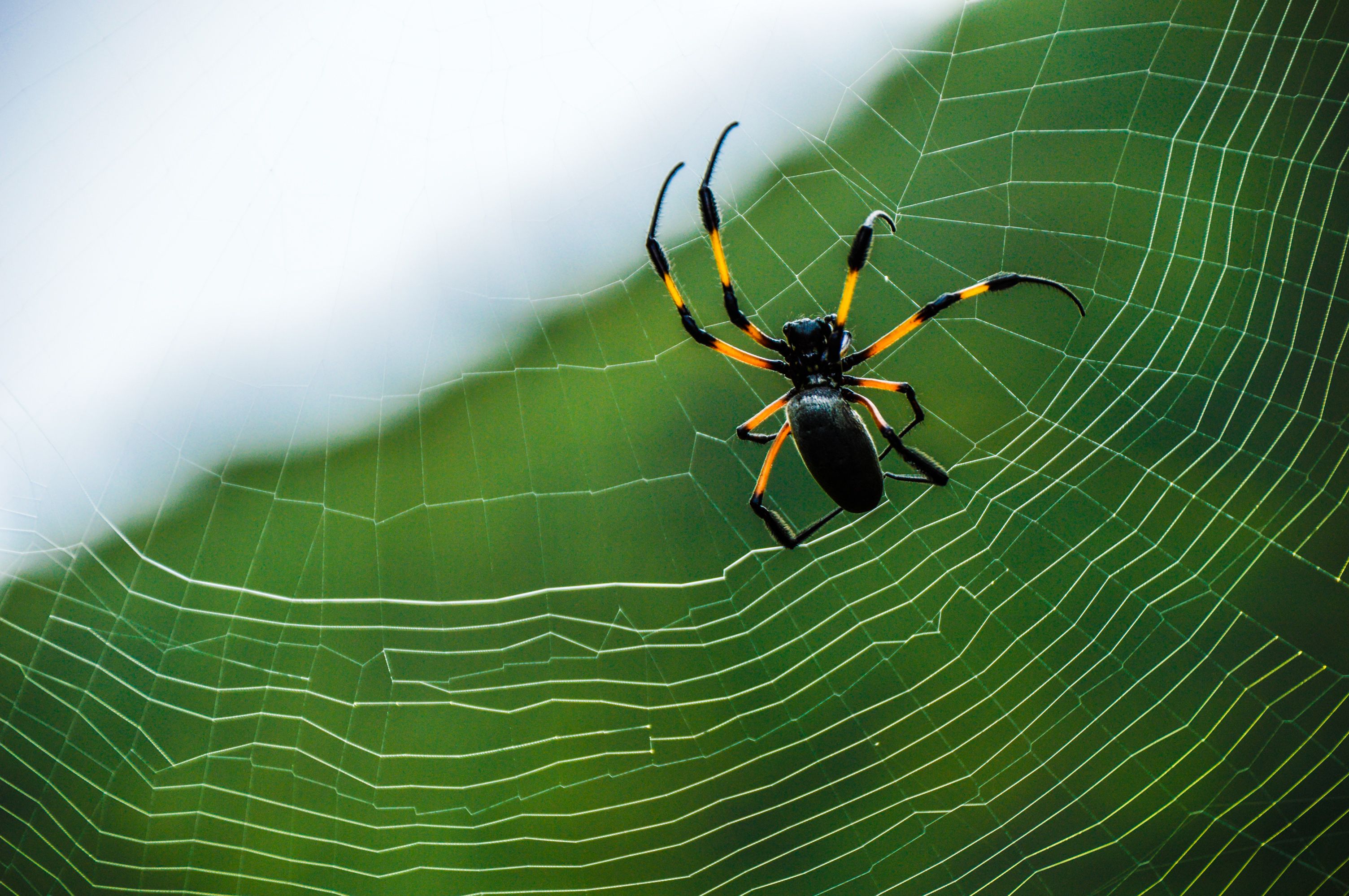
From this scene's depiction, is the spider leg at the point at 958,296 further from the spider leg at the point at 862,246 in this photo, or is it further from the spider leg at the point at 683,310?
the spider leg at the point at 683,310

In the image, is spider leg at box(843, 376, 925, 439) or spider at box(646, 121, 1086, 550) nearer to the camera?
spider at box(646, 121, 1086, 550)

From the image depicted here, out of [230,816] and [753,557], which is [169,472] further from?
[230,816]

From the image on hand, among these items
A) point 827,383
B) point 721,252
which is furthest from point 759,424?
point 721,252

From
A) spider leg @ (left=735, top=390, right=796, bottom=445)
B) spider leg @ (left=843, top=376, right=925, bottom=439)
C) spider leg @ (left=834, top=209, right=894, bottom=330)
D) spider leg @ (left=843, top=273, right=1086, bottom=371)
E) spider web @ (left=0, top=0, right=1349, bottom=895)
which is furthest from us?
spider web @ (left=0, top=0, right=1349, bottom=895)

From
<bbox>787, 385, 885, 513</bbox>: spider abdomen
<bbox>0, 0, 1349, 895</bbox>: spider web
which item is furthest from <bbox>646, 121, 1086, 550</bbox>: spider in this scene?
<bbox>0, 0, 1349, 895</bbox>: spider web

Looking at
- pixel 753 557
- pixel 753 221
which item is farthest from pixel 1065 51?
pixel 753 557

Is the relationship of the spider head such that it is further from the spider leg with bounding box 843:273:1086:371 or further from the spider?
the spider leg with bounding box 843:273:1086:371

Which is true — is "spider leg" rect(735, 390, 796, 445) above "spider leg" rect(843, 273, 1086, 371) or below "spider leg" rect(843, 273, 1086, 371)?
below
